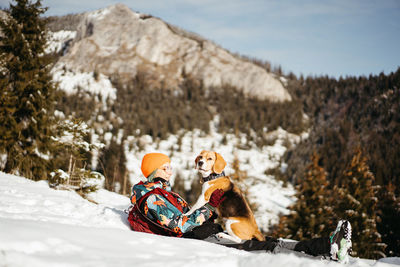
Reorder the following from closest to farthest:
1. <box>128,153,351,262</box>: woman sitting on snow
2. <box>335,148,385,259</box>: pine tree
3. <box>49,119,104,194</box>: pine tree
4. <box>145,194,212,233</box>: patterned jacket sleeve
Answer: <box>128,153,351,262</box>: woman sitting on snow
<box>145,194,212,233</box>: patterned jacket sleeve
<box>49,119,104,194</box>: pine tree
<box>335,148,385,259</box>: pine tree

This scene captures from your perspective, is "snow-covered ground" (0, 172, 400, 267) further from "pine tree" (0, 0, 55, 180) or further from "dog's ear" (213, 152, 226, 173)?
"pine tree" (0, 0, 55, 180)

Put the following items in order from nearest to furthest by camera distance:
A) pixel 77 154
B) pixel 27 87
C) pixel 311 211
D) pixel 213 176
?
pixel 213 176
pixel 77 154
pixel 27 87
pixel 311 211

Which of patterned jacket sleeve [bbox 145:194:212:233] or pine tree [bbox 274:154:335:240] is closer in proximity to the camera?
patterned jacket sleeve [bbox 145:194:212:233]

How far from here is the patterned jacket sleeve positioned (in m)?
3.43

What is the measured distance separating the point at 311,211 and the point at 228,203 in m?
18.6

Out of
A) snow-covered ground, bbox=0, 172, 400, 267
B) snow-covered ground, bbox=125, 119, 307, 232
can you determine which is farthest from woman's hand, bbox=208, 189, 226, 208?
snow-covered ground, bbox=125, 119, 307, 232

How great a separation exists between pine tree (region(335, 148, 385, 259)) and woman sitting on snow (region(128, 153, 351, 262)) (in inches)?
742

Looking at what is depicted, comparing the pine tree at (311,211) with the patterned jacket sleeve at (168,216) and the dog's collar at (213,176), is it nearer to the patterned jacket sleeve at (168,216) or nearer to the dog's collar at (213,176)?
the dog's collar at (213,176)

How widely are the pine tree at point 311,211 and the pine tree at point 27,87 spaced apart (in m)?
17.0

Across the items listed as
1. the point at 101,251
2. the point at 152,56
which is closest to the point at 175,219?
the point at 101,251

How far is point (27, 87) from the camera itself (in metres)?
11.2

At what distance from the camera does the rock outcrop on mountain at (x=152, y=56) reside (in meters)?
95.9

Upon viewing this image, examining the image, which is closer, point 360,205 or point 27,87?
point 27,87

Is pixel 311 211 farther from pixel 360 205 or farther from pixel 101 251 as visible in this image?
pixel 101 251
